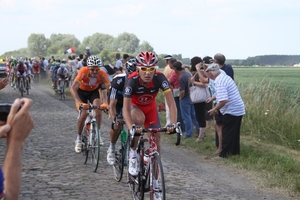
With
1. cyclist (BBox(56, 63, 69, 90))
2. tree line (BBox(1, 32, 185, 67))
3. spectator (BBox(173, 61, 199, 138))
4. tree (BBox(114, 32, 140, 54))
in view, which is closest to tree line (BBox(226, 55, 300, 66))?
tree (BBox(114, 32, 140, 54))

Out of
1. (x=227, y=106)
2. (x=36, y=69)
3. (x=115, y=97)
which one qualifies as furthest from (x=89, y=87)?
(x=36, y=69)

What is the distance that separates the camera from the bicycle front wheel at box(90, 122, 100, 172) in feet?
32.4

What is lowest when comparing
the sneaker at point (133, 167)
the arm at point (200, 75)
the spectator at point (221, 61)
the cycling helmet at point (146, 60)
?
the sneaker at point (133, 167)

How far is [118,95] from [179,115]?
586 centimetres

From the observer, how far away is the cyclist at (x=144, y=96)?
24.4 ft

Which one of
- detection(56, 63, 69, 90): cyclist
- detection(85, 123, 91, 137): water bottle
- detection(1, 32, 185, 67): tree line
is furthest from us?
detection(1, 32, 185, 67): tree line

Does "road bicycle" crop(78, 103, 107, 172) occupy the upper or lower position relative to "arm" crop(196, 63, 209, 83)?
lower

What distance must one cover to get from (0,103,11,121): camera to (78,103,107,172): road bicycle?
652cm

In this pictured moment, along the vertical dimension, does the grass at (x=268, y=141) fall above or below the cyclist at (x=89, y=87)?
below

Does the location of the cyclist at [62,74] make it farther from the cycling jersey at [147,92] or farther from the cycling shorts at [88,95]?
the cycling jersey at [147,92]

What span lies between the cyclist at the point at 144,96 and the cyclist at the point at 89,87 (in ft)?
8.22

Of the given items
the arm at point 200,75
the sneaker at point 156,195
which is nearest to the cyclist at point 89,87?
the arm at point 200,75

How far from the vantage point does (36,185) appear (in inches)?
344

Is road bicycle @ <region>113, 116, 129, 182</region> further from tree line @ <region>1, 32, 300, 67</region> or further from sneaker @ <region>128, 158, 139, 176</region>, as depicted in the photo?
tree line @ <region>1, 32, 300, 67</region>
